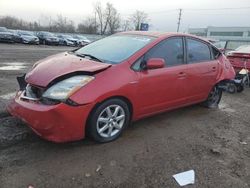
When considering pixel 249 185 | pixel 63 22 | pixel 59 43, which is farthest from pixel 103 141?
pixel 63 22

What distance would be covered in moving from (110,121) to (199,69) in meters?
2.24

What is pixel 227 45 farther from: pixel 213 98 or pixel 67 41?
pixel 67 41

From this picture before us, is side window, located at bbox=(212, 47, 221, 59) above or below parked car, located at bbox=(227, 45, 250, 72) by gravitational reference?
above

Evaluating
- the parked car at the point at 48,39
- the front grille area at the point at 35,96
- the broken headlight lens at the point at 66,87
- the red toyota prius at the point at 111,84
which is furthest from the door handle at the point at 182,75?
the parked car at the point at 48,39

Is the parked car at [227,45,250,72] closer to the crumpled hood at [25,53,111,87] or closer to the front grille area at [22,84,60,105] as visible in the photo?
the crumpled hood at [25,53,111,87]

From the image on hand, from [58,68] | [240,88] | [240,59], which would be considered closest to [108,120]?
[58,68]

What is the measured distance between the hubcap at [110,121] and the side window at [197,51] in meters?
1.85

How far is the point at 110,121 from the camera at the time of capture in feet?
12.7

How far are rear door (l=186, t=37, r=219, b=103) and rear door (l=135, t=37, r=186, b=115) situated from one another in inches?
7.9

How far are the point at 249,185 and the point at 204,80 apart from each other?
2.55 meters

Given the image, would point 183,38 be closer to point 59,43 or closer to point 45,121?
point 45,121

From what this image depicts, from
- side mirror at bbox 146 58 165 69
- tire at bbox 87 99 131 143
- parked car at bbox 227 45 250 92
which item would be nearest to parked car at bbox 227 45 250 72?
parked car at bbox 227 45 250 92

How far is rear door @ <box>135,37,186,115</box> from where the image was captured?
419 cm

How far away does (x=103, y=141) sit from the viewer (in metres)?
3.89
